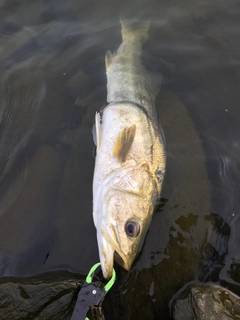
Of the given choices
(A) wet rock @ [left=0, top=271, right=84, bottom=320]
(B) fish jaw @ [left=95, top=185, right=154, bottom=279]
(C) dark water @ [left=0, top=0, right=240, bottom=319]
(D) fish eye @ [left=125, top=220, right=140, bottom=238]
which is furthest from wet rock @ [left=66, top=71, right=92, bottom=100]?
(A) wet rock @ [left=0, top=271, right=84, bottom=320]

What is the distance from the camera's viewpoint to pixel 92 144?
4.59m

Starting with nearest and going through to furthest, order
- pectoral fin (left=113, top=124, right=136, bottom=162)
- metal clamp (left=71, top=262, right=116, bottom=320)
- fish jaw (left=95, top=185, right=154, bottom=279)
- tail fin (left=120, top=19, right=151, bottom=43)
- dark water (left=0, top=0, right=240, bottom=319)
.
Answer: metal clamp (left=71, top=262, right=116, bottom=320) → fish jaw (left=95, top=185, right=154, bottom=279) → dark water (left=0, top=0, right=240, bottom=319) → pectoral fin (left=113, top=124, right=136, bottom=162) → tail fin (left=120, top=19, right=151, bottom=43)

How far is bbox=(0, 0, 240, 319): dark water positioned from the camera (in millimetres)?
3658

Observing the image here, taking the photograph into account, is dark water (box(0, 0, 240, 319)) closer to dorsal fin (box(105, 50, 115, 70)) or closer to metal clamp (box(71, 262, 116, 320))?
dorsal fin (box(105, 50, 115, 70))

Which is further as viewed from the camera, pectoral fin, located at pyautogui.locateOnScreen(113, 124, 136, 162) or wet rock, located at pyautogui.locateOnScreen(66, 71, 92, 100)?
wet rock, located at pyautogui.locateOnScreen(66, 71, 92, 100)

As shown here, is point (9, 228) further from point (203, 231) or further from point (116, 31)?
point (116, 31)

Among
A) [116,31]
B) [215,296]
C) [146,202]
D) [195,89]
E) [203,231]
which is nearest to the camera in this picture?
[215,296]

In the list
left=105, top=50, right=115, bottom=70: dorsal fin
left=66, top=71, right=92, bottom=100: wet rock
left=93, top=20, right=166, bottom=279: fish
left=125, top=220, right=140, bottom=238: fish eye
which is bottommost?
left=125, top=220, right=140, bottom=238: fish eye

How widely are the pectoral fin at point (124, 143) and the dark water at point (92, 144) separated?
571 mm

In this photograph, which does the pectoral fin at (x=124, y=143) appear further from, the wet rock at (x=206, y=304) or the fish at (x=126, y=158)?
the wet rock at (x=206, y=304)

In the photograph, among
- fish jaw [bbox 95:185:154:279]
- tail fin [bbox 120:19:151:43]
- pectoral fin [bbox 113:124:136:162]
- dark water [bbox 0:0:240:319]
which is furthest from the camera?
tail fin [bbox 120:19:151:43]

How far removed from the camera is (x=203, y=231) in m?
3.90

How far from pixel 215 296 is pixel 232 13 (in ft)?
17.3

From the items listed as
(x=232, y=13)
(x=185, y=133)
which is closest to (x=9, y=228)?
(x=185, y=133)
